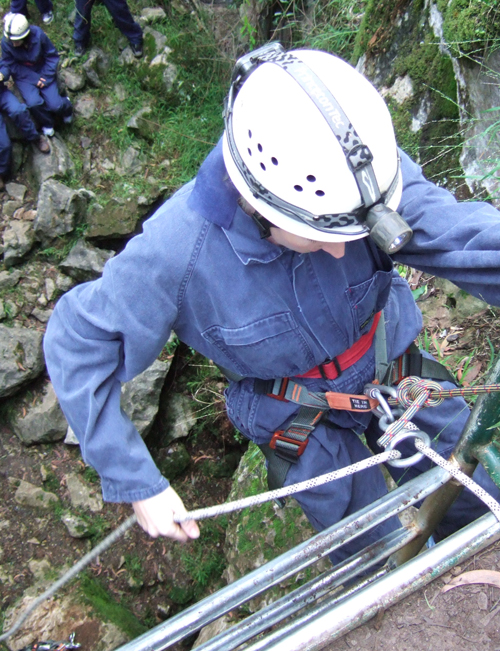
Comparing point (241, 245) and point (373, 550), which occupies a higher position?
point (241, 245)

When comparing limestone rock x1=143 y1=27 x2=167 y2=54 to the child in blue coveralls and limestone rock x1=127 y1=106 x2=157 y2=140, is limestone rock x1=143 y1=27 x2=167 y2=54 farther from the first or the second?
the child in blue coveralls

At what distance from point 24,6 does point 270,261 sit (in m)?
Result: 6.76

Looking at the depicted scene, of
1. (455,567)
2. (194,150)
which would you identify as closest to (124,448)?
(455,567)

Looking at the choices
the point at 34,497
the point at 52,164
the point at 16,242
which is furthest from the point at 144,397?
the point at 52,164

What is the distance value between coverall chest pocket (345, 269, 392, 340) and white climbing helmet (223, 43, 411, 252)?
38cm

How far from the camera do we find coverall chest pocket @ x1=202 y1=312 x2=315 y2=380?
1688 mm

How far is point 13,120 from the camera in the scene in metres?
5.92

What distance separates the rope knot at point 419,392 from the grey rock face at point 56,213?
183 inches

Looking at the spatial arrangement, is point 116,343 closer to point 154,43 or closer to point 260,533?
Answer: point 260,533

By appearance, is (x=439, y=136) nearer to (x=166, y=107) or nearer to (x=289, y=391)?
(x=289, y=391)

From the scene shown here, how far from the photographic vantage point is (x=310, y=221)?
1.39m

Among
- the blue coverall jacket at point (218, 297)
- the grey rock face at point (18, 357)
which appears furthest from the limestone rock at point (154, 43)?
the blue coverall jacket at point (218, 297)

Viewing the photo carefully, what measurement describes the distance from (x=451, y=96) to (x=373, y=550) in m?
2.67

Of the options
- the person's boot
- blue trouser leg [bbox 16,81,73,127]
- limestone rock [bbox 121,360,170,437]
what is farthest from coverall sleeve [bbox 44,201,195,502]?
blue trouser leg [bbox 16,81,73,127]
